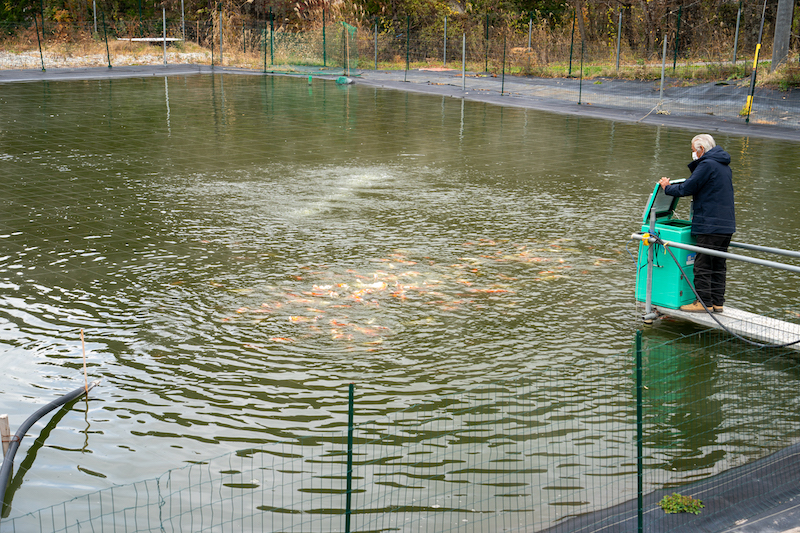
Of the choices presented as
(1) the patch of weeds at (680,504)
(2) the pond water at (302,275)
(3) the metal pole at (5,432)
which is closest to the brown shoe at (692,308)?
(2) the pond water at (302,275)

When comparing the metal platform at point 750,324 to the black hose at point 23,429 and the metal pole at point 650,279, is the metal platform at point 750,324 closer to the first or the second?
the metal pole at point 650,279

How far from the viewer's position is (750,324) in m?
8.35

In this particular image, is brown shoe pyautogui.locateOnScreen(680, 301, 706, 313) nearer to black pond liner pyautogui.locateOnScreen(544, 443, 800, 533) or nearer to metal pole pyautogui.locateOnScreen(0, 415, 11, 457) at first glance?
black pond liner pyautogui.locateOnScreen(544, 443, 800, 533)

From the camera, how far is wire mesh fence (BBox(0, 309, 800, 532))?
549cm

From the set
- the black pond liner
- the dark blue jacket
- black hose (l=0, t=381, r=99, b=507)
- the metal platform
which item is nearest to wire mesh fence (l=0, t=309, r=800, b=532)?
the black pond liner

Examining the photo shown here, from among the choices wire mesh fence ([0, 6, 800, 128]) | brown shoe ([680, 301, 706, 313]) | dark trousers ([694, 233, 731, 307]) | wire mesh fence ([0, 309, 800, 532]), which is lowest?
wire mesh fence ([0, 309, 800, 532])

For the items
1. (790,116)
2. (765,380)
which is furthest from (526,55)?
(765,380)

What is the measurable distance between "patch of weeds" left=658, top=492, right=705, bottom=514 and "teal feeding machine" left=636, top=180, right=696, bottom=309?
11.3 ft

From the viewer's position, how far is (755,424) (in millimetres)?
6852

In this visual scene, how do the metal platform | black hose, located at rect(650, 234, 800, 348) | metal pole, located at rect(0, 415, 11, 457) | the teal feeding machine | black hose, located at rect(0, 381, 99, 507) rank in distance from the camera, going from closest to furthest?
black hose, located at rect(0, 381, 99, 507) < metal pole, located at rect(0, 415, 11, 457) < black hose, located at rect(650, 234, 800, 348) < the metal platform < the teal feeding machine

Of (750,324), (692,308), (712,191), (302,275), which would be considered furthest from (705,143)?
(302,275)

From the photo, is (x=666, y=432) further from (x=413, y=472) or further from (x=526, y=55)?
(x=526, y=55)

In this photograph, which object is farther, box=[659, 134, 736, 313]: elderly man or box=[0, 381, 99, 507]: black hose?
box=[659, 134, 736, 313]: elderly man

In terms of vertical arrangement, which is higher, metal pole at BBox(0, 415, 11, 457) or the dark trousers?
the dark trousers
